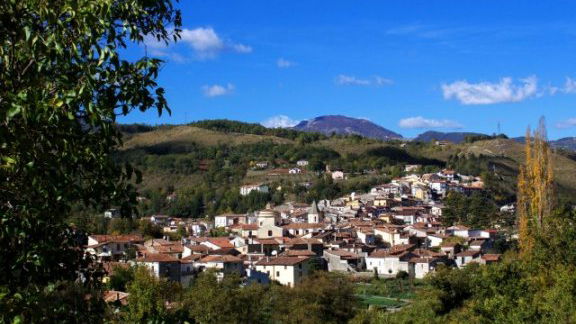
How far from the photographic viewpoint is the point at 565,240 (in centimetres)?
1880

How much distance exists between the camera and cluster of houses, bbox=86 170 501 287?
41.0 metres

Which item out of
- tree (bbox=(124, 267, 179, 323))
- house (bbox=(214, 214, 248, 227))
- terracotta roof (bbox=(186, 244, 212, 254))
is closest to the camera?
tree (bbox=(124, 267, 179, 323))

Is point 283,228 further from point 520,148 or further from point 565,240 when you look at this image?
point 520,148

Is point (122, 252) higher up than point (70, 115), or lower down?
lower down

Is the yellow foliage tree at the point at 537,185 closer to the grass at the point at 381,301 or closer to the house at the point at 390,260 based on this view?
the grass at the point at 381,301

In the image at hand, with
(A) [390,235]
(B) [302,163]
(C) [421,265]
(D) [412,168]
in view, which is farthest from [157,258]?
(D) [412,168]

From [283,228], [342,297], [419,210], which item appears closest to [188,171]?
[419,210]

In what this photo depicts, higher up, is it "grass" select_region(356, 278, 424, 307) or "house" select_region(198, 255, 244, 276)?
"house" select_region(198, 255, 244, 276)

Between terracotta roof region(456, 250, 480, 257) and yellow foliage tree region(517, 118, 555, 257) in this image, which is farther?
terracotta roof region(456, 250, 480, 257)

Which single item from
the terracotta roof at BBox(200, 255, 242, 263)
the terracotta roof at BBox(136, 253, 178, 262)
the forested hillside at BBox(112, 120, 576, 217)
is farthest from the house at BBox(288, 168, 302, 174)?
the terracotta roof at BBox(136, 253, 178, 262)

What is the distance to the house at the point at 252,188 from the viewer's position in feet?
275

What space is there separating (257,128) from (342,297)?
383 ft

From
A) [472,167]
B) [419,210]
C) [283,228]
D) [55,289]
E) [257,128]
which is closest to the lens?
[55,289]

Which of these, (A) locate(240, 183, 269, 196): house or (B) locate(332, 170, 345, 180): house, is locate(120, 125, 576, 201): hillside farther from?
(A) locate(240, 183, 269, 196): house
